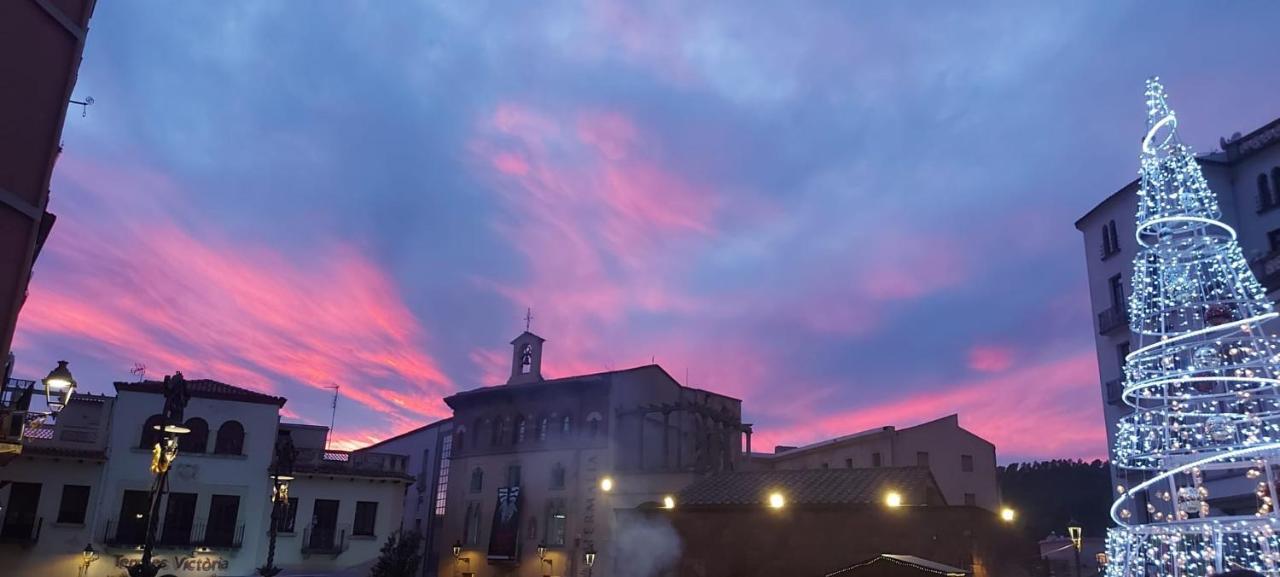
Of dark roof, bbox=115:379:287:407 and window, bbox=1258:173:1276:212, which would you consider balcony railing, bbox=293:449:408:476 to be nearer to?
dark roof, bbox=115:379:287:407

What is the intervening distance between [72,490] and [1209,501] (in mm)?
36777

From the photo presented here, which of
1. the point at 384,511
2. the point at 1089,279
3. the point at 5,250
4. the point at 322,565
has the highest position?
the point at 1089,279

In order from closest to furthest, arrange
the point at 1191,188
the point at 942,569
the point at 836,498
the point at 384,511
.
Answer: the point at 942,569 → the point at 1191,188 → the point at 836,498 → the point at 384,511

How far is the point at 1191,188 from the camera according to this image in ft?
52.3

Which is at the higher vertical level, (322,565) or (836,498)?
(836,498)

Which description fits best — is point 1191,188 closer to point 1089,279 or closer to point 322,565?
point 1089,279

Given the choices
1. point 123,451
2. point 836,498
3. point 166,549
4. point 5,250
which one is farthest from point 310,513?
point 5,250

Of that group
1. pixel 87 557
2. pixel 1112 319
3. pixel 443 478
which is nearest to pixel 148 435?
pixel 87 557

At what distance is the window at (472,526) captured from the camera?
40656 mm

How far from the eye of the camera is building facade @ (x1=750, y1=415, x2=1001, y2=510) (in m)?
36.8

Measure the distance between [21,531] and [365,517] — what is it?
11.2 meters

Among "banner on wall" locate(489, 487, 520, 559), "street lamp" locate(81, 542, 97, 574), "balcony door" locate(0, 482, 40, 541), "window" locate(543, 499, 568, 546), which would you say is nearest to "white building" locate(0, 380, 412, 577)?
"balcony door" locate(0, 482, 40, 541)

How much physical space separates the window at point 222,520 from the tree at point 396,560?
528 cm

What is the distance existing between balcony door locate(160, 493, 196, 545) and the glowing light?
21.3 metres
